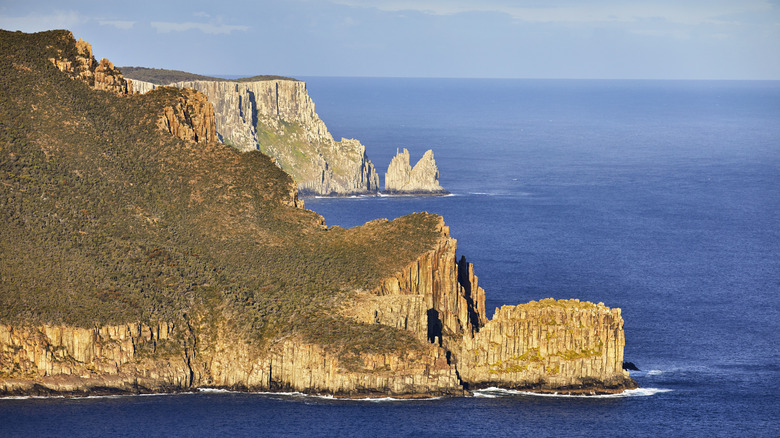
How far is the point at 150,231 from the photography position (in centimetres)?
13862

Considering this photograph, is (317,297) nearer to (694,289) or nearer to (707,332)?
(707,332)

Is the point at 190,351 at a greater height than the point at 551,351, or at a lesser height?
lesser

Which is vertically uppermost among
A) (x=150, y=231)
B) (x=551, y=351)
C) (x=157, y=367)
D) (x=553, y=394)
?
(x=150, y=231)

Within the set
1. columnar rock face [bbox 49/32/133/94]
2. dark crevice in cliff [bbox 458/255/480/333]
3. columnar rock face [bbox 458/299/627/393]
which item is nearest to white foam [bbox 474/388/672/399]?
columnar rock face [bbox 458/299/627/393]

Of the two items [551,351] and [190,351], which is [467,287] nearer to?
[551,351]

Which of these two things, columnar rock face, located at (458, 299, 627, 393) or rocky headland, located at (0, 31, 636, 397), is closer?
rocky headland, located at (0, 31, 636, 397)

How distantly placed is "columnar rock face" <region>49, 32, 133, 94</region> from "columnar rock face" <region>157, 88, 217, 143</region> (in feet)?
25.6

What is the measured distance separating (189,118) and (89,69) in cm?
1438

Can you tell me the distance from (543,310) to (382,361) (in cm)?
1778

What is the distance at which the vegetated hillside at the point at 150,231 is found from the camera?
128375mm

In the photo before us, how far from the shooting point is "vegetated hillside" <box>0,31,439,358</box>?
5054 inches

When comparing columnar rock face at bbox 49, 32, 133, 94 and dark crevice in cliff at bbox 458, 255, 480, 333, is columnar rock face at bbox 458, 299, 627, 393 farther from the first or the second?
columnar rock face at bbox 49, 32, 133, 94

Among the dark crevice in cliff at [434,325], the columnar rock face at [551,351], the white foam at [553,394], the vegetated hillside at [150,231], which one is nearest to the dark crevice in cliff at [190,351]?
the vegetated hillside at [150,231]

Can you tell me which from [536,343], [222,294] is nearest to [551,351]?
[536,343]
